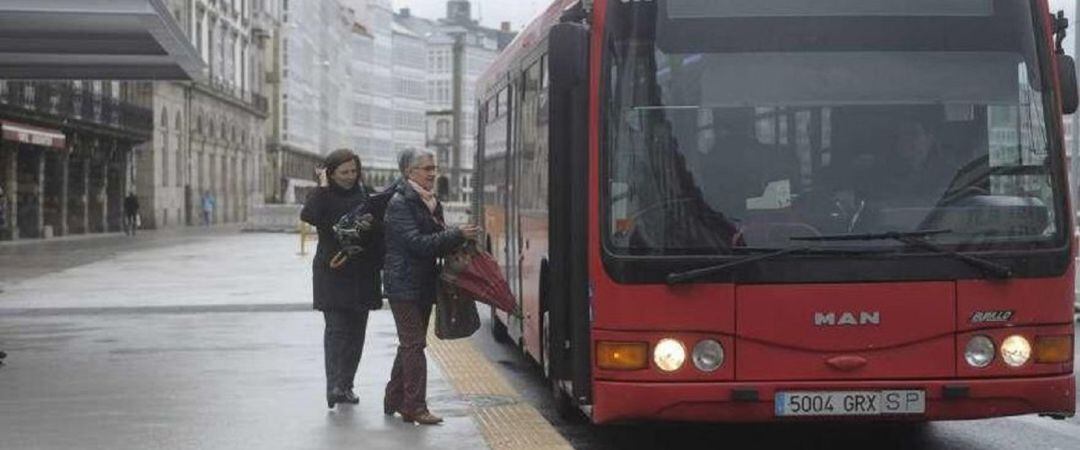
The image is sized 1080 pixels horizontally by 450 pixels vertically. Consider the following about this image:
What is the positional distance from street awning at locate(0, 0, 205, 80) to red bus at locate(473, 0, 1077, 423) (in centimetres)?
1076

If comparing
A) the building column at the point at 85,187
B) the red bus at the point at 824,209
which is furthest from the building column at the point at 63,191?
the red bus at the point at 824,209

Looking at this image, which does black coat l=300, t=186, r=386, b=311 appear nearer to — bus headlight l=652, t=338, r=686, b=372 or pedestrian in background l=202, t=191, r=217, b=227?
bus headlight l=652, t=338, r=686, b=372

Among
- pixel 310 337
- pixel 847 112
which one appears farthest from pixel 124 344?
pixel 847 112

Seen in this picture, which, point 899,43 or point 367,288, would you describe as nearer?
point 899,43

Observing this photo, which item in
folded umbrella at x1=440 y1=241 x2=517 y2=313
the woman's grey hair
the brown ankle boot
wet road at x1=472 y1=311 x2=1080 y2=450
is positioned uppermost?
the woman's grey hair

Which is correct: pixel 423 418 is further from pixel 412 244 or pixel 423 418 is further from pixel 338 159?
pixel 338 159

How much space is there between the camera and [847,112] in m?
7.87

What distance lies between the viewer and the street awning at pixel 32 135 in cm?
4530

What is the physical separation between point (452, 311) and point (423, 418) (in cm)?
63

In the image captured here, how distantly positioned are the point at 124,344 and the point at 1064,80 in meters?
9.99

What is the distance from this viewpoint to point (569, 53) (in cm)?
779

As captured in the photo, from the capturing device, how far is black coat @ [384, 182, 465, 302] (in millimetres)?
9195

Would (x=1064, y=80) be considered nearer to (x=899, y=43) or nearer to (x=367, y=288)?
(x=899, y=43)

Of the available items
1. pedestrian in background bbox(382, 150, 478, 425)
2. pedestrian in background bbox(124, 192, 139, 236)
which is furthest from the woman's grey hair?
pedestrian in background bbox(124, 192, 139, 236)
